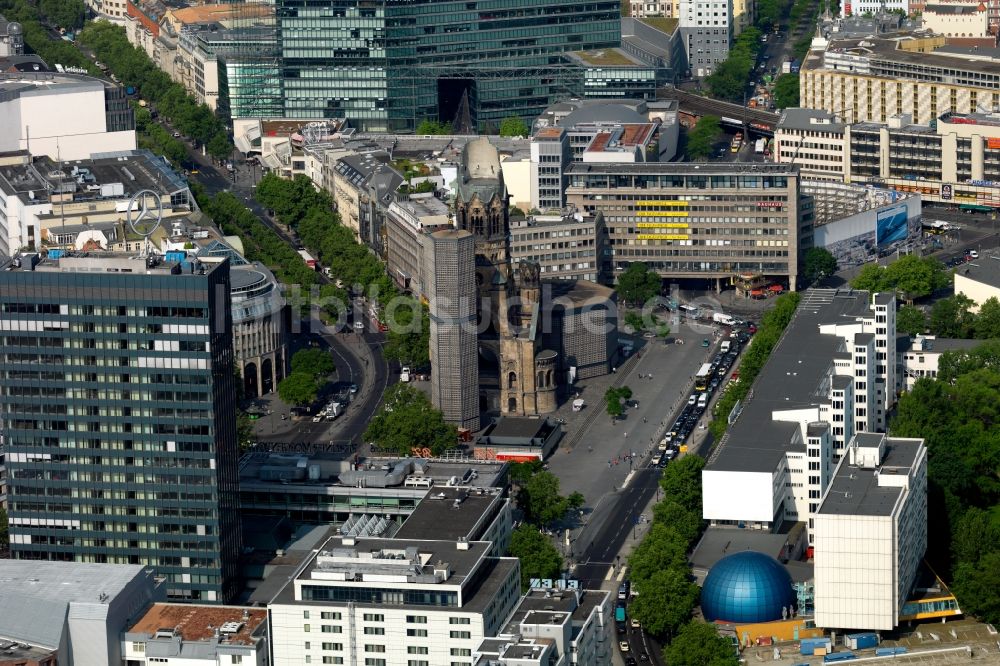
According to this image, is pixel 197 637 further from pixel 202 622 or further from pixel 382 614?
pixel 382 614

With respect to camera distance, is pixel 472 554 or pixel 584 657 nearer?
pixel 584 657

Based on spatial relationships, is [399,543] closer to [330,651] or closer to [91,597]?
[330,651]

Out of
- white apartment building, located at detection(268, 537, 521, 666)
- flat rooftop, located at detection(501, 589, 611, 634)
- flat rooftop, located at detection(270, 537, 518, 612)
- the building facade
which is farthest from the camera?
flat rooftop, located at detection(270, 537, 518, 612)

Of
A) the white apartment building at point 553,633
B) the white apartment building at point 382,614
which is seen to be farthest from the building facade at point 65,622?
the white apartment building at point 553,633

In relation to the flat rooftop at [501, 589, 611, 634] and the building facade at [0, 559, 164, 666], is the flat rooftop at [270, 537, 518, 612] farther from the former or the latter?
the building facade at [0, 559, 164, 666]

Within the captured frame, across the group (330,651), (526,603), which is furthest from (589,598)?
(330,651)

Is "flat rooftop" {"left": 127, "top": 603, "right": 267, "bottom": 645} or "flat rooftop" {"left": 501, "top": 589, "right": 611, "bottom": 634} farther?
"flat rooftop" {"left": 127, "top": 603, "right": 267, "bottom": 645}

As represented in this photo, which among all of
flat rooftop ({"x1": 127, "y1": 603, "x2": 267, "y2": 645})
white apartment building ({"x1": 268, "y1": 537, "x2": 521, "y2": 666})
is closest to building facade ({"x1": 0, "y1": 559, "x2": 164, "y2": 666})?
flat rooftop ({"x1": 127, "y1": 603, "x2": 267, "y2": 645})
